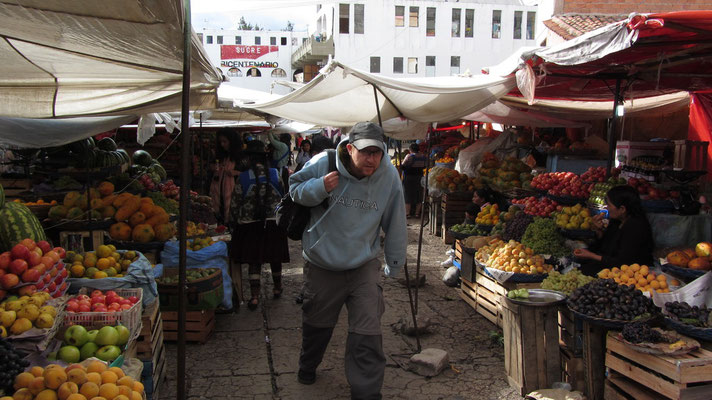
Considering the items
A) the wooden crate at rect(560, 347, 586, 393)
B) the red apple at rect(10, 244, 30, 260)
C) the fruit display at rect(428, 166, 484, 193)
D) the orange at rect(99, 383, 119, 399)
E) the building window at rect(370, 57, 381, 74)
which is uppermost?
the building window at rect(370, 57, 381, 74)

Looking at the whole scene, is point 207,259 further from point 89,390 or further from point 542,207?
point 542,207

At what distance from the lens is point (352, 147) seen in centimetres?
388

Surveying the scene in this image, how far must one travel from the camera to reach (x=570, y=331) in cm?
464

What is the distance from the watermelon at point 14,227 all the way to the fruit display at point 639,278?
4877 mm

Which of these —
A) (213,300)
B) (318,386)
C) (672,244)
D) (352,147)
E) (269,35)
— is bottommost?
(318,386)

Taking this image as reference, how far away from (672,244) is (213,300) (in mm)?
4707

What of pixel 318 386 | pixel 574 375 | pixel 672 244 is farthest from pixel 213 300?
pixel 672 244

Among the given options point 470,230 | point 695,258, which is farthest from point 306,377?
point 470,230

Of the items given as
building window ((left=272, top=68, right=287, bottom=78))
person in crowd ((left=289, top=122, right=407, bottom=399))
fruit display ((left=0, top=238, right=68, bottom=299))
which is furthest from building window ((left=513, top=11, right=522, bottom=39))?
fruit display ((left=0, top=238, right=68, bottom=299))

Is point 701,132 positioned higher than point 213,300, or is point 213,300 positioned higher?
point 701,132

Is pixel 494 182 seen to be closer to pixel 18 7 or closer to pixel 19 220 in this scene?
pixel 19 220

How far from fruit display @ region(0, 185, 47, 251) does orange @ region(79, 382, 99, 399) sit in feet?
7.19

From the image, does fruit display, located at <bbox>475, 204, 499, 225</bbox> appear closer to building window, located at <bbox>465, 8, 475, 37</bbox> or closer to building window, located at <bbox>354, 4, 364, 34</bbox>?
building window, located at <bbox>354, 4, 364, 34</bbox>

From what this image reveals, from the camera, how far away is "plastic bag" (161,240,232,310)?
19.0ft
